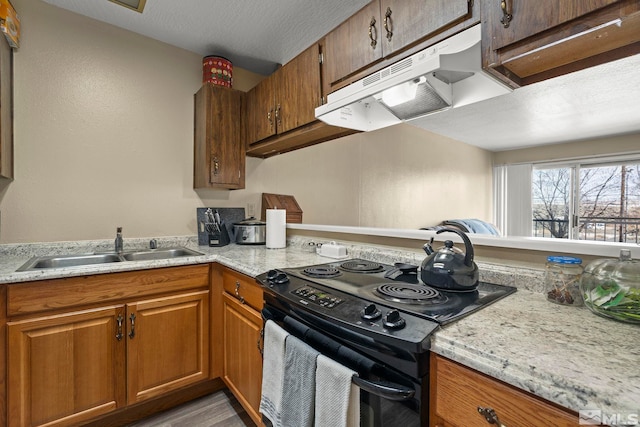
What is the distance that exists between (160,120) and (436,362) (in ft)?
7.86

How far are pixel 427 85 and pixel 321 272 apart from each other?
91 centimetres

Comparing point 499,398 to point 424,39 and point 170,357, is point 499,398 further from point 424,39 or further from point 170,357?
point 170,357

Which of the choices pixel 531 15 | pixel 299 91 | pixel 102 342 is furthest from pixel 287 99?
pixel 102 342

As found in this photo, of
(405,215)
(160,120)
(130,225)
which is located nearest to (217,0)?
(160,120)

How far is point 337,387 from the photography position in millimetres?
811

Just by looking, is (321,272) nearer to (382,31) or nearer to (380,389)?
(380,389)

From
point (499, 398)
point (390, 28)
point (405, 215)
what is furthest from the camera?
point (405, 215)

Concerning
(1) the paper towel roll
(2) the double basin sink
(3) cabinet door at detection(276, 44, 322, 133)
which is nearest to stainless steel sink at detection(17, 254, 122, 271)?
(2) the double basin sink

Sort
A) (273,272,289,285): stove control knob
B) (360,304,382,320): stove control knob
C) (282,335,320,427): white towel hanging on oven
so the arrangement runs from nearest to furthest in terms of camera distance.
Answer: (360,304,382,320): stove control knob
(282,335,320,427): white towel hanging on oven
(273,272,289,285): stove control knob

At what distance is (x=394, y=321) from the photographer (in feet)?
2.42

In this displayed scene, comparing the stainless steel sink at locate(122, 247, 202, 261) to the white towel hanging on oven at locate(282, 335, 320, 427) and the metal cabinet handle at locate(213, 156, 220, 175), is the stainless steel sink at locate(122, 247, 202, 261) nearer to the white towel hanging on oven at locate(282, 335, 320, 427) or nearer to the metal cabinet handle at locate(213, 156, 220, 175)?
the metal cabinet handle at locate(213, 156, 220, 175)

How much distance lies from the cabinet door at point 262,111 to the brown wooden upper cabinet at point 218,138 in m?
0.10

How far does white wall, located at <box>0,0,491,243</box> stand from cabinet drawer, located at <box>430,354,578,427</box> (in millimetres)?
2161

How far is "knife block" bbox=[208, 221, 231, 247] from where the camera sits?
7.32 feet
